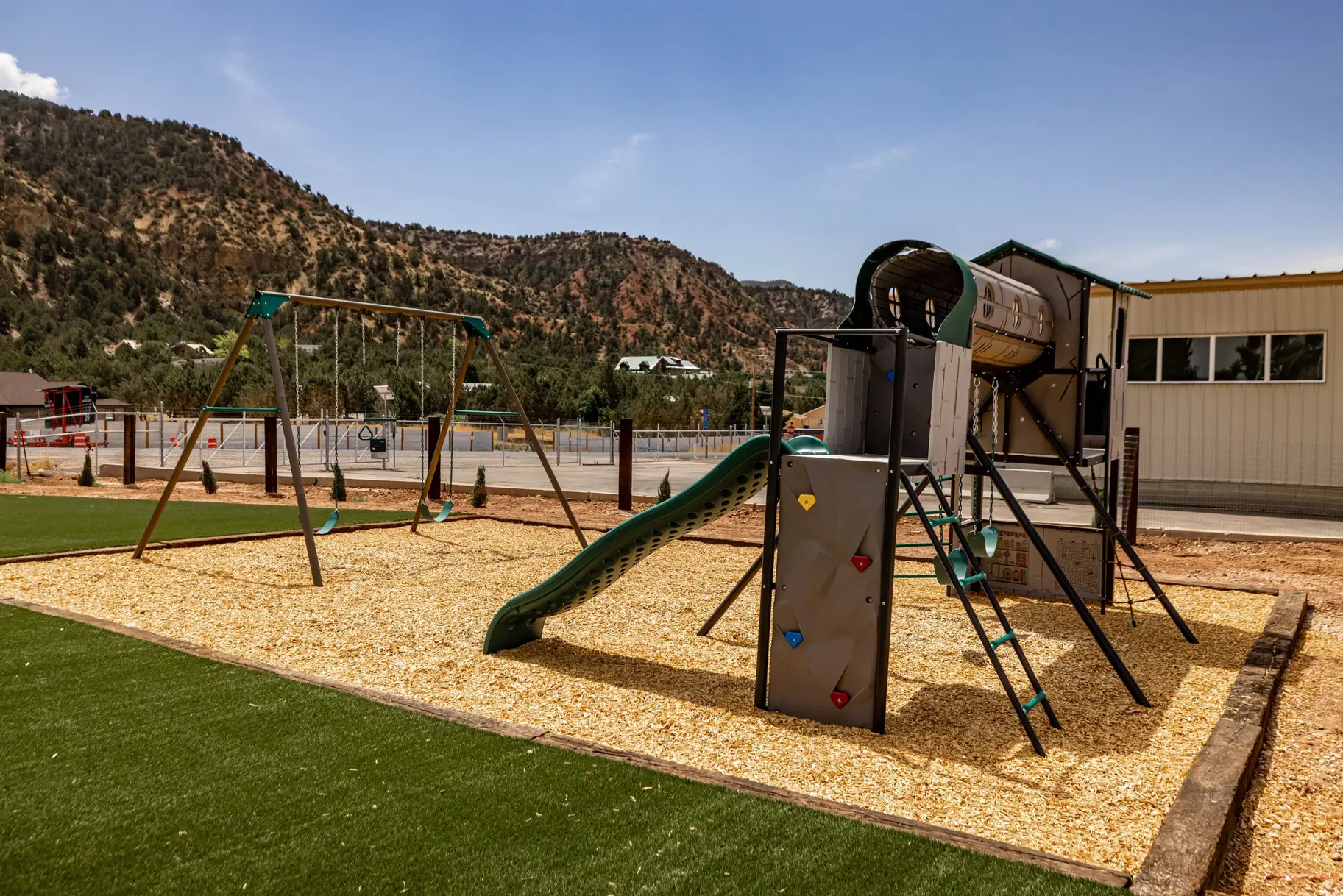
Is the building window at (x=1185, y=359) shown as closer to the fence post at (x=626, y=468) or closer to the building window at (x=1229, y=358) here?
the building window at (x=1229, y=358)

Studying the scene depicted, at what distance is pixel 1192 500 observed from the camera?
15828 mm

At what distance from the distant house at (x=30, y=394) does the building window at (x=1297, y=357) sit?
41.5 m

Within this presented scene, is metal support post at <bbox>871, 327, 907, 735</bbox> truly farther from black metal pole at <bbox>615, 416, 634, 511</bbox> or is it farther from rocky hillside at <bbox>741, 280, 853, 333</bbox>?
rocky hillside at <bbox>741, 280, 853, 333</bbox>

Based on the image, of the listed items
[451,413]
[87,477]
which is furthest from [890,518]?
[87,477]

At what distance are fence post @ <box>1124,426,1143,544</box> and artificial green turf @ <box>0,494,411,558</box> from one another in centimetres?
905

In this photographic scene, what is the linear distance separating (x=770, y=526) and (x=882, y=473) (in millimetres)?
693

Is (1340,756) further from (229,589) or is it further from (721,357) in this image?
(721,357)

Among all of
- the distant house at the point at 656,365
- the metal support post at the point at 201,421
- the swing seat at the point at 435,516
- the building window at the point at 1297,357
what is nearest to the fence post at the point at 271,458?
the swing seat at the point at 435,516

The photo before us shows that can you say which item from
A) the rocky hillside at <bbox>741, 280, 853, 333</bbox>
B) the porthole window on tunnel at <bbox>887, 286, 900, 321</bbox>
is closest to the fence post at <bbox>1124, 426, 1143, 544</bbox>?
the porthole window on tunnel at <bbox>887, 286, 900, 321</bbox>

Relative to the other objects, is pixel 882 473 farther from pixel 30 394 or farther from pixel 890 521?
pixel 30 394

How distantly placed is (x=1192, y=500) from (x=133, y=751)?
16.2 metres

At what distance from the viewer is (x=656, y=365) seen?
9494cm

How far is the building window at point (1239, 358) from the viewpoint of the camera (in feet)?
50.3

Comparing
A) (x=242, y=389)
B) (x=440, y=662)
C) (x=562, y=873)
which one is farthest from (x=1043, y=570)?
(x=242, y=389)
